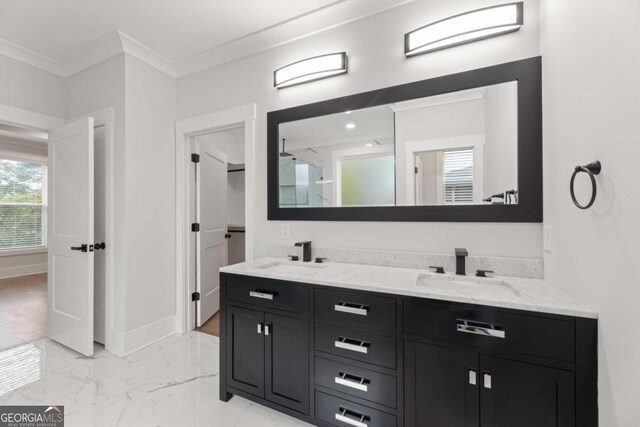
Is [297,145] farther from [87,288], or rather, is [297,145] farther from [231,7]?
[87,288]

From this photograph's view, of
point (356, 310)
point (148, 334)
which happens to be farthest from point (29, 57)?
point (356, 310)

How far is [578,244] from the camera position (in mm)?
1167

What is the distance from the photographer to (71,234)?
249cm

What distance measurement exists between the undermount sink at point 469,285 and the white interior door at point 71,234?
265 centimetres

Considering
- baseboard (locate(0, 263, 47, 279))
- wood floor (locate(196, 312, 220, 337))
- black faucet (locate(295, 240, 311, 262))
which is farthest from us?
baseboard (locate(0, 263, 47, 279))

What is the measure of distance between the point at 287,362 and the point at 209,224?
1.95 metres

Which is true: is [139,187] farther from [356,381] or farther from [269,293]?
[356,381]


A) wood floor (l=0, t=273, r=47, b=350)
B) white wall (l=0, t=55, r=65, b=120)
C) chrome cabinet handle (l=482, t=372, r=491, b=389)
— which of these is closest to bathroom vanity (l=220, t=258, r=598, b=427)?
chrome cabinet handle (l=482, t=372, r=491, b=389)

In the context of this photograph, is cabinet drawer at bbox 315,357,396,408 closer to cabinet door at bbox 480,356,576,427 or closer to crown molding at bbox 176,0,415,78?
cabinet door at bbox 480,356,576,427

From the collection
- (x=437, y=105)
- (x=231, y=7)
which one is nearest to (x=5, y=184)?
(x=231, y=7)

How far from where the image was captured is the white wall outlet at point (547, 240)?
4.72 ft

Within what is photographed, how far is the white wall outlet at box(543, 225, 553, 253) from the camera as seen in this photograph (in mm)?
1438

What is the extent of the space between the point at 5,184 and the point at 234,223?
4.57m

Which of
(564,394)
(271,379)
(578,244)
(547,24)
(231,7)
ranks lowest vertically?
(271,379)
